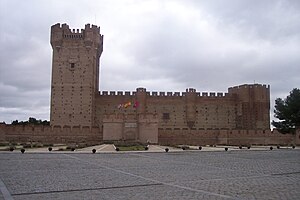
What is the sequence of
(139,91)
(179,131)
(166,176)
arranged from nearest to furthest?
1. (166,176)
2. (179,131)
3. (139,91)

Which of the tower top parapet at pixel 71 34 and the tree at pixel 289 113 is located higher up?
the tower top parapet at pixel 71 34

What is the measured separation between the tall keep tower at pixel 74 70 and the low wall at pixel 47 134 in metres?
4.89

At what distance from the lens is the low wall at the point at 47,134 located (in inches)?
1346

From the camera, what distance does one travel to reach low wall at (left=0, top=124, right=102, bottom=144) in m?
A: 34.2

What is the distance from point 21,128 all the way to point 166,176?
29.3 metres

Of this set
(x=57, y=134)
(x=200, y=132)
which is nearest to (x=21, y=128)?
(x=57, y=134)

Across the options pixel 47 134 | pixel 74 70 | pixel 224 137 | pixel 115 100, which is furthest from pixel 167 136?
pixel 74 70

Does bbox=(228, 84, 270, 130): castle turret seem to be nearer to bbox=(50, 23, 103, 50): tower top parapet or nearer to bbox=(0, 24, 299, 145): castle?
bbox=(0, 24, 299, 145): castle

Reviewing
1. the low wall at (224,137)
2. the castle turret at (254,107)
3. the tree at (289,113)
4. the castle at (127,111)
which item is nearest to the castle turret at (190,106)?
the castle at (127,111)

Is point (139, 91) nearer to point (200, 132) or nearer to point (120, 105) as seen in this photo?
point (120, 105)

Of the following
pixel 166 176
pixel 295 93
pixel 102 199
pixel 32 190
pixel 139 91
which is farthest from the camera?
pixel 139 91

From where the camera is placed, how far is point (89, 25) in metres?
40.4

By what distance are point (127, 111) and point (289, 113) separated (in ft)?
57.7

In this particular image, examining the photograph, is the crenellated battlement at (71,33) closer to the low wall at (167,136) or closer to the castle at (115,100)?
the castle at (115,100)
